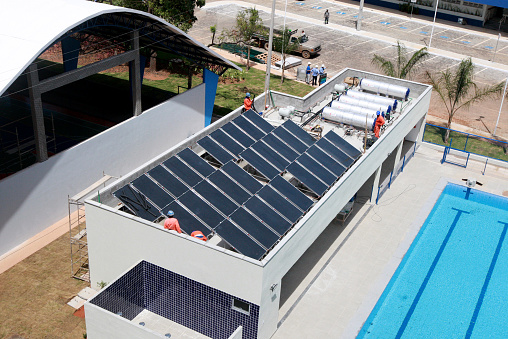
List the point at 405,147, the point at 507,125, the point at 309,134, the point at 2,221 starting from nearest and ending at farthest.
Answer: the point at 2,221 < the point at 309,134 < the point at 405,147 < the point at 507,125

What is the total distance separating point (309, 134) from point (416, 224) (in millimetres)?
7267

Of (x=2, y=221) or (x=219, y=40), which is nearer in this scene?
(x=2, y=221)


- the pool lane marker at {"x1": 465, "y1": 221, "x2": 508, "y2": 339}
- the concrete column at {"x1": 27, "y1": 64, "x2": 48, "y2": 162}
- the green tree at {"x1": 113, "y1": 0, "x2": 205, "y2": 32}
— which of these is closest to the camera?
the pool lane marker at {"x1": 465, "y1": 221, "x2": 508, "y2": 339}

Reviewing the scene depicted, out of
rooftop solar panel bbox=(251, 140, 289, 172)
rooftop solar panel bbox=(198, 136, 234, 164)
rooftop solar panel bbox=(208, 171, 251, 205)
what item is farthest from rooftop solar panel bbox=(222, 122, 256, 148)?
rooftop solar panel bbox=(208, 171, 251, 205)

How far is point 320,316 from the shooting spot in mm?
22734

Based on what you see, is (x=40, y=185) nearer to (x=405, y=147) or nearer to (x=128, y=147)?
(x=128, y=147)

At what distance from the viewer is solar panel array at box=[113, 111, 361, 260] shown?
20.6 meters

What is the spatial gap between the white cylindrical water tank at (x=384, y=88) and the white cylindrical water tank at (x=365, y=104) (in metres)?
2.43

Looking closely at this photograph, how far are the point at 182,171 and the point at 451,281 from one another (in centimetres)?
1286

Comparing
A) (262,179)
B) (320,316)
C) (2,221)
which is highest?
(262,179)

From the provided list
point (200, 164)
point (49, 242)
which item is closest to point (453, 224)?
point (200, 164)

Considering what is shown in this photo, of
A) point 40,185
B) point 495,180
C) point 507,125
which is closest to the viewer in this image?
point 40,185

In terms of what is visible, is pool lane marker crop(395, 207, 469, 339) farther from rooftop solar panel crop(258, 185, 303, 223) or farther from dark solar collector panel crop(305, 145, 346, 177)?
rooftop solar panel crop(258, 185, 303, 223)

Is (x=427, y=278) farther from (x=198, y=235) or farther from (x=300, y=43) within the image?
(x=300, y=43)
